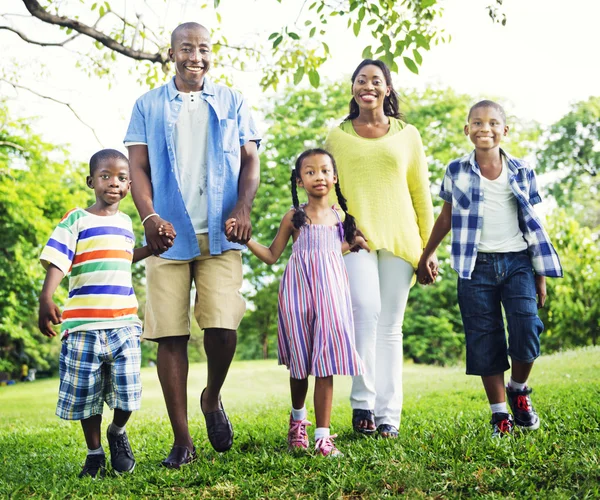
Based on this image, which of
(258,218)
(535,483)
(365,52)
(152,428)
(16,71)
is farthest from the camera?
(258,218)

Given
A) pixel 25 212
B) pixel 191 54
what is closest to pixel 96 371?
pixel 191 54

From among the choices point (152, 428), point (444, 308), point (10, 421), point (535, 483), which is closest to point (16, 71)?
point (10, 421)

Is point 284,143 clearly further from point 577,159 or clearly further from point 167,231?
point 167,231

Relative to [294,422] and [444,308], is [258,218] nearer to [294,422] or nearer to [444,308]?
[444,308]

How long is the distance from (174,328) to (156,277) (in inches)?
12.8

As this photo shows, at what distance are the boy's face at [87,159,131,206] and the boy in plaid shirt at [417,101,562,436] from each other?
2.03 meters

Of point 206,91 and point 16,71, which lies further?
point 16,71

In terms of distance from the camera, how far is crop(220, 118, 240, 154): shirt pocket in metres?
4.43

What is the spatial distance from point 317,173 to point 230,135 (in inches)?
23.2

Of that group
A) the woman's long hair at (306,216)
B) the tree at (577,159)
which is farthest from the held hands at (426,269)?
the tree at (577,159)

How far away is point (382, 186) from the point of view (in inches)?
186

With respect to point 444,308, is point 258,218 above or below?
above

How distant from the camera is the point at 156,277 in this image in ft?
14.3

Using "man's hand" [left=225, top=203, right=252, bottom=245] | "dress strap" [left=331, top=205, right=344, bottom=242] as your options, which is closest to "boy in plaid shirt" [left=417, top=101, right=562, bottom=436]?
"dress strap" [left=331, top=205, right=344, bottom=242]
